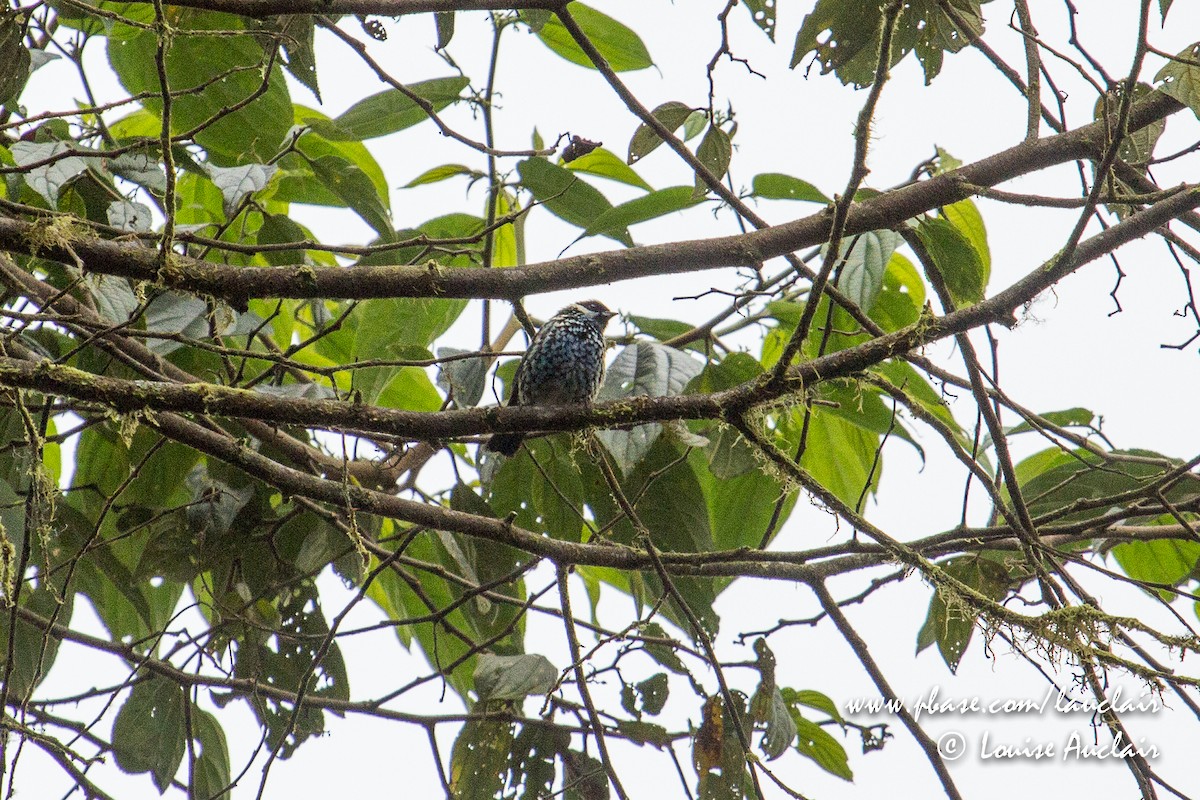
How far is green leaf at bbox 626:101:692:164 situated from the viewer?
310 centimetres

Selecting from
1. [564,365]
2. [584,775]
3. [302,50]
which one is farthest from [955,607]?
[302,50]

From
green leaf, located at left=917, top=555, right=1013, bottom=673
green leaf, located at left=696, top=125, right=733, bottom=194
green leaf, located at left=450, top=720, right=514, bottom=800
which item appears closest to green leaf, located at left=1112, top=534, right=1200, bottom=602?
green leaf, located at left=917, top=555, right=1013, bottom=673

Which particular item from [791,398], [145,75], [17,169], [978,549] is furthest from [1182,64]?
[145,75]

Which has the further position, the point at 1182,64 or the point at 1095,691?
the point at 1095,691

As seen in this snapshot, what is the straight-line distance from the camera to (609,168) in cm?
387

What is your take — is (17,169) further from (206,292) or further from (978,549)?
(978,549)

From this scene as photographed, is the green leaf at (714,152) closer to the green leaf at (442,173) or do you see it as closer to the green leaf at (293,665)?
the green leaf at (442,173)

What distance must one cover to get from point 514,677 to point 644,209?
1.42 meters

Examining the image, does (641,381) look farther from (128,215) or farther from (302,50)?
(128,215)

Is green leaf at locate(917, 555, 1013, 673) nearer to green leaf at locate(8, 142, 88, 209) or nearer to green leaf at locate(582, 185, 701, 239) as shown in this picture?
green leaf at locate(582, 185, 701, 239)

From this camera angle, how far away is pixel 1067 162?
108 inches

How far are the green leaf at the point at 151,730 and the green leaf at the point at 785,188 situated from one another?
A: 94.8 inches

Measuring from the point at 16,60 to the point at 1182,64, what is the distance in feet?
9.15

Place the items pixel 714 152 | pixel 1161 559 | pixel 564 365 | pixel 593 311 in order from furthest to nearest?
pixel 593 311, pixel 564 365, pixel 1161 559, pixel 714 152
